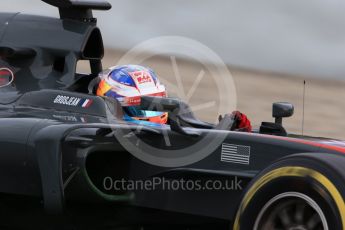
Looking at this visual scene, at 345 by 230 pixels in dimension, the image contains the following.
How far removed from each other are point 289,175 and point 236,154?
2.16ft

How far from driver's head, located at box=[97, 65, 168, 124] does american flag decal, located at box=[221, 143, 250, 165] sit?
56.1 inches

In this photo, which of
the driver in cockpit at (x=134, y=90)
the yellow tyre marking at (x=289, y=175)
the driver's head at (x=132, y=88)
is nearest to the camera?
the yellow tyre marking at (x=289, y=175)

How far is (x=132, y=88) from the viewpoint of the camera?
21.4 feet

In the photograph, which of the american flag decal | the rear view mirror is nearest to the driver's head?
the rear view mirror

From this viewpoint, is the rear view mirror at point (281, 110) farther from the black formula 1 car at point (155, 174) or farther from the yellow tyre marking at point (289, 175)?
the yellow tyre marking at point (289, 175)

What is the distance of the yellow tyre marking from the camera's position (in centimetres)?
420

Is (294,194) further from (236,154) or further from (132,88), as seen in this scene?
(132,88)

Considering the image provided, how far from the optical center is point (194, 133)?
204 inches

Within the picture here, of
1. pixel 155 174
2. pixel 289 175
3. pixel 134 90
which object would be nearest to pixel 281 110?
pixel 134 90

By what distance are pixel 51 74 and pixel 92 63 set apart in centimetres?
89

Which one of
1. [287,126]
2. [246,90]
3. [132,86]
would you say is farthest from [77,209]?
[246,90]

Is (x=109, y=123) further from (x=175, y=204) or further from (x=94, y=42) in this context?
(x=94, y=42)

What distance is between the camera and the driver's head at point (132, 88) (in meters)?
6.40

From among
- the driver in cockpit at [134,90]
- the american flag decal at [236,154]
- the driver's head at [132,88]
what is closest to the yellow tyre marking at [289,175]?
the american flag decal at [236,154]
